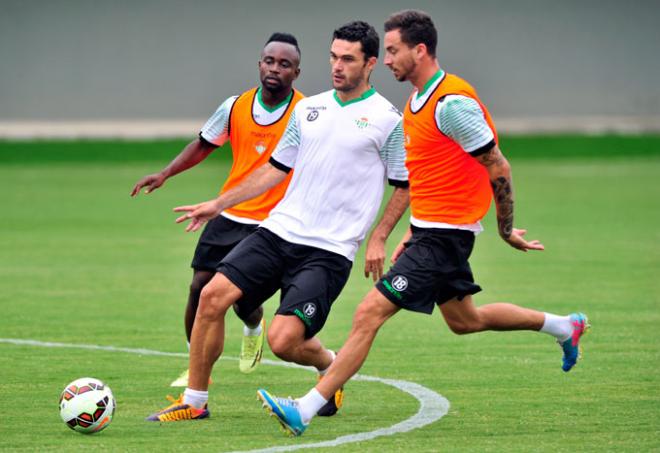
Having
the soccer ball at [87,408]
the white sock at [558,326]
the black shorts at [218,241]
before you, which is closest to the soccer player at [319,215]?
the soccer ball at [87,408]

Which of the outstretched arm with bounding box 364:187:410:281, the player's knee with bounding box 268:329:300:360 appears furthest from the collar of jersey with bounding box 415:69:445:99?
the player's knee with bounding box 268:329:300:360

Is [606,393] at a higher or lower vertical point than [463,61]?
higher

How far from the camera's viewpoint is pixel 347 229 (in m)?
9.21

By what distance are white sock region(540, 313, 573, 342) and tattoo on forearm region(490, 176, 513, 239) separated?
102 cm

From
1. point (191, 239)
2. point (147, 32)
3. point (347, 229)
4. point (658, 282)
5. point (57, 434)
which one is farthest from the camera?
point (147, 32)

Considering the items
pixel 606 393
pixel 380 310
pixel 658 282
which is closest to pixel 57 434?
pixel 380 310

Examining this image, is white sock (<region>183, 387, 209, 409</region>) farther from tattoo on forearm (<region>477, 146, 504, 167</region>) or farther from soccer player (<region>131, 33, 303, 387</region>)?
tattoo on forearm (<region>477, 146, 504, 167</region>)

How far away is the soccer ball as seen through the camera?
28.0 feet

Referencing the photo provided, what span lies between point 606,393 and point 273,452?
3.13 metres

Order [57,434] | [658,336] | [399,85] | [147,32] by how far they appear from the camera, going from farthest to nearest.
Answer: [147,32] < [399,85] < [658,336] < [57,434]

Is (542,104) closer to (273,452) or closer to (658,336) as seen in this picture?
(658,336)

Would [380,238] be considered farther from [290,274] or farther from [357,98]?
[357,98]

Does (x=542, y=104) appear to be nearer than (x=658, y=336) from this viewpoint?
No

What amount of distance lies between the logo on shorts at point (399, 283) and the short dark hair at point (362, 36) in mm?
1533
